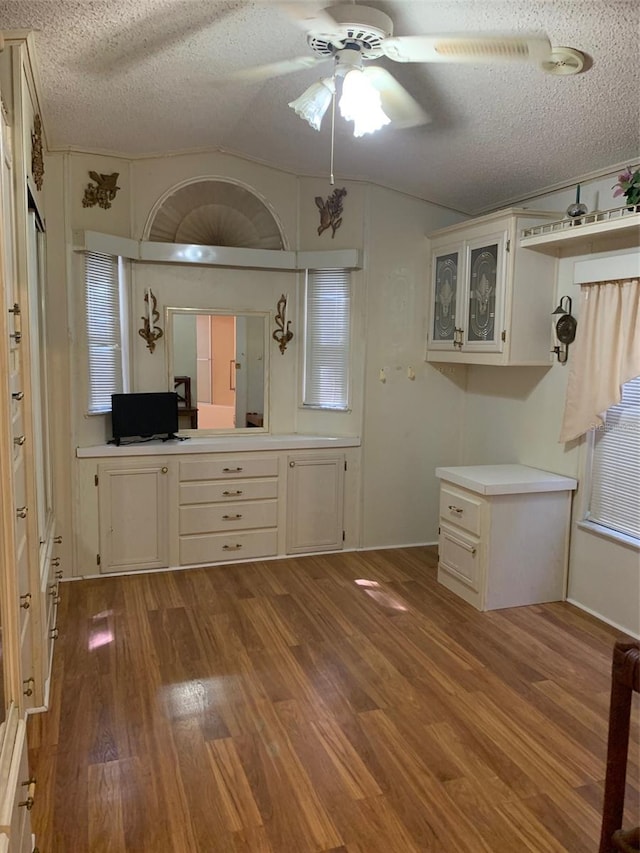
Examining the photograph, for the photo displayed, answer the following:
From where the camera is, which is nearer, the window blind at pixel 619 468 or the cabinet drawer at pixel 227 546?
the window blind at pixel 619 468

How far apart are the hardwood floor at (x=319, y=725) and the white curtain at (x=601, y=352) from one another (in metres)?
1.19

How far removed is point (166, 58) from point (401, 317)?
241 cm

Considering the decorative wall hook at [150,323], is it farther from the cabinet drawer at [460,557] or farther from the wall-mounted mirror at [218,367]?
the cabinet drawer at [460,557]

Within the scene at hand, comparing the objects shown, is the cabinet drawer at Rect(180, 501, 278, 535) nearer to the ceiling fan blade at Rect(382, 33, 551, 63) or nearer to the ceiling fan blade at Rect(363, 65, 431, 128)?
the ceiling fan blade at Rect(363, 65, 431, 128)

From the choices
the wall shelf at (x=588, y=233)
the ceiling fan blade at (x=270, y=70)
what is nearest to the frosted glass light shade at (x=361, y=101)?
the ceiling fan blade at (x=270, y=70)

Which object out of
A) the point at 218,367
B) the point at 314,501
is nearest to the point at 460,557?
the point at 314,501

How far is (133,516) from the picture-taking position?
4.10 metres

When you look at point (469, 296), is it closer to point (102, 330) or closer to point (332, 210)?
point (332, 210)

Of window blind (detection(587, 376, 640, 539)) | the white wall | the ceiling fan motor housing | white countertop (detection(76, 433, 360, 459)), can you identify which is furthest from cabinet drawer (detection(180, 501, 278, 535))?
the ceiling fan motor housing

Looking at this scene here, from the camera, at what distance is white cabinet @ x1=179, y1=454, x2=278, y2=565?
422 centimetres

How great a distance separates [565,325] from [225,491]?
2.40 metres

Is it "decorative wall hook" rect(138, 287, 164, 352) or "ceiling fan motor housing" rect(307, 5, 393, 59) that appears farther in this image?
"decorative wall hook" rect(138, 287, 164, 352)

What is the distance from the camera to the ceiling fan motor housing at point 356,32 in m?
2.12

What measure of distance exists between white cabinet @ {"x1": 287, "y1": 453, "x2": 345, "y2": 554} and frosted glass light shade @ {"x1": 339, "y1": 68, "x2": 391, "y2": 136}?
101 inches
